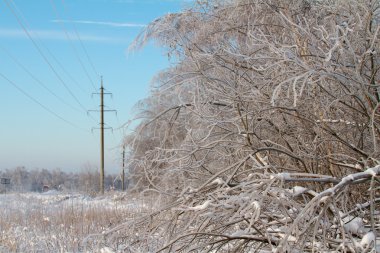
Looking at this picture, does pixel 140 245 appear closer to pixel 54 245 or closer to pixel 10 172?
pixel 54 245

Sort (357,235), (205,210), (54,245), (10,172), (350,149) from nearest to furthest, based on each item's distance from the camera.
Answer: (205,210) < (357,235) < (350,149) < (54,245) < (10,172)

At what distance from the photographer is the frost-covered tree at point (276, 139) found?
190 inches

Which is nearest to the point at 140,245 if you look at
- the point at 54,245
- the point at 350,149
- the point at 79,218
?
the point at 350,149

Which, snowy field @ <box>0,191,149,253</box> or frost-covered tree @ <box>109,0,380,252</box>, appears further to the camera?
snowy field @ <box>0,191,149,253</box>

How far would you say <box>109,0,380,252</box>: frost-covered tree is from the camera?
4.82 metres

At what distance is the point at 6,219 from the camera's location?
13211mm

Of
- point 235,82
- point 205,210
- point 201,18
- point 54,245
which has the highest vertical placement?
point 201,18

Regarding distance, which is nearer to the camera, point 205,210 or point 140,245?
point 205,210

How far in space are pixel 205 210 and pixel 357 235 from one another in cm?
164

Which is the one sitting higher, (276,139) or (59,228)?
(276,139)

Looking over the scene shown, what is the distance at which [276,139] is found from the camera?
7664mm

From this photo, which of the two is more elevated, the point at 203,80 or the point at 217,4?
the point at 217,4

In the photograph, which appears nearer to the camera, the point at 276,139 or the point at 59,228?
the point at 276,139

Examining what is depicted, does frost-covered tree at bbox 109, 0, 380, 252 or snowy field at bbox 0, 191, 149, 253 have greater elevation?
frost-covered tree at bbox 109, 0, 380, 252
